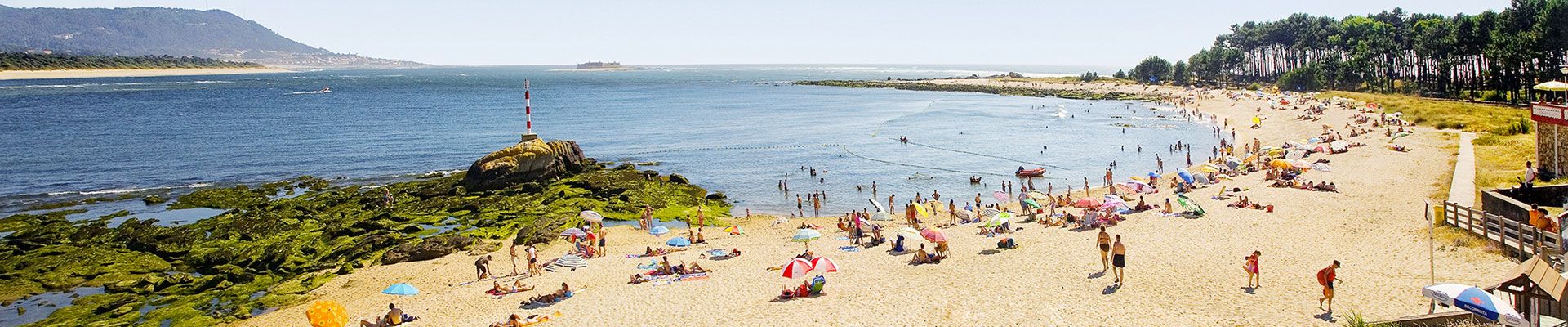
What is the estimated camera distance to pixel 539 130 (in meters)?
83.1

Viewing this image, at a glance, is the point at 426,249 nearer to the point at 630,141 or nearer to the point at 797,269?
the point at 797,269

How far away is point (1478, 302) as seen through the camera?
12438 millimetres

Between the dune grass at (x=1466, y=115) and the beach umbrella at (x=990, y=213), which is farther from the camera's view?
the dune grass at (x=1466, y=115)

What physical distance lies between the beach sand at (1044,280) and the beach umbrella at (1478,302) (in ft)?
9.71

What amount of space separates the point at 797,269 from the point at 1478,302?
1223cm

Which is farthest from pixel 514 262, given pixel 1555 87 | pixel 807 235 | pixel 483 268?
pixel 1555 87

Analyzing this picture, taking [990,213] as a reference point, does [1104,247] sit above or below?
above

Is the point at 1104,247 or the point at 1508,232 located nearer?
the point at 1508,232

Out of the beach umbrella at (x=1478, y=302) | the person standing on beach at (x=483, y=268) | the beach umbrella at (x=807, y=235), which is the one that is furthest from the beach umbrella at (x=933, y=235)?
the person standing on beach at (x=483, y=268)

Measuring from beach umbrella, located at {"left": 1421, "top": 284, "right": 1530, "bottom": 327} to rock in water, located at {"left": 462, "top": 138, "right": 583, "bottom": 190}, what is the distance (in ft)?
118

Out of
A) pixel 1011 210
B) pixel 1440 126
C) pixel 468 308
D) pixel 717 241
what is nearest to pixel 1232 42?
pixel 1440 126

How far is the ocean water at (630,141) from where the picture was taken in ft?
154

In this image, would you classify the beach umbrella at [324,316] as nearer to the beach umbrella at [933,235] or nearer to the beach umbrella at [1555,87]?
the beach umbrella at [933,235]

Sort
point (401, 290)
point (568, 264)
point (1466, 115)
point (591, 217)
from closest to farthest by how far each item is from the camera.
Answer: point (401, 290) → point (568, 264) → point (591, 217) → point (1466, 115)
